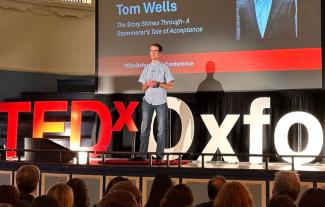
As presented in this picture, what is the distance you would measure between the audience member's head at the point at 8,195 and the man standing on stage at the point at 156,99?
4329mm

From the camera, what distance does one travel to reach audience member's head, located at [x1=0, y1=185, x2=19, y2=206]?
3.34m

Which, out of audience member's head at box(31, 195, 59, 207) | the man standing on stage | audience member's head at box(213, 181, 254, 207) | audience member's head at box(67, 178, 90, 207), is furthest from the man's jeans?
audience member's head at box(31, 195, 59, 207)

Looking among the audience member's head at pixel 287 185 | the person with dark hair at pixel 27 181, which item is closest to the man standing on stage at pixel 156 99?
the person with dark hair at pixel 27 181

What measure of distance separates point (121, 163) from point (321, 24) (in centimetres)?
368

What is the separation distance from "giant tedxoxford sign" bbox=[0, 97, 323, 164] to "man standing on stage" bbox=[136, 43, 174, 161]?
0.80 meters

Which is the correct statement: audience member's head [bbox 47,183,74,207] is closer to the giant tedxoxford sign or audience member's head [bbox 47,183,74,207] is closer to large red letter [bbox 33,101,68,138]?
the giant tedxoxford sign

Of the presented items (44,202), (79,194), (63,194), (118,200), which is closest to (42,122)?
(79,194)

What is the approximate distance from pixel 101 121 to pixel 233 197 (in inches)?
226

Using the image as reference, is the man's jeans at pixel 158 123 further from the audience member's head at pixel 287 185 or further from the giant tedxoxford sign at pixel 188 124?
the audience member's head at pixel 287 185

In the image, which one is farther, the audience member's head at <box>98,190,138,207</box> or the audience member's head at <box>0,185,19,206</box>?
the audience member's head at <box>0,185,19,206</box>

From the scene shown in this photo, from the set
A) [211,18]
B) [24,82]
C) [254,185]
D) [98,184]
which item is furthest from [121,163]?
[24,82]

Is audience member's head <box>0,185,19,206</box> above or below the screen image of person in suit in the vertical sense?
below

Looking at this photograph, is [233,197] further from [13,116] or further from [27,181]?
[13,116]

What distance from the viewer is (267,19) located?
28.1 feet
